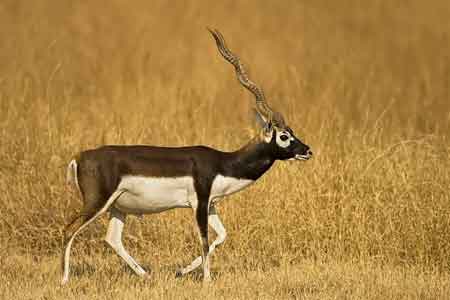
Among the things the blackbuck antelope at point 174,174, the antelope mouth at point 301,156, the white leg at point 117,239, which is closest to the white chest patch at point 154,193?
the blackbuck antelope at point 174,174

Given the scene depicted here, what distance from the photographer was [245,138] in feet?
40.2

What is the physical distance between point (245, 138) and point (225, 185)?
157 inches

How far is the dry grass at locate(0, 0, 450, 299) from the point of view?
904 centimetres

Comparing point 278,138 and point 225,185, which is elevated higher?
point 278,138

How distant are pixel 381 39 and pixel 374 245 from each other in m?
11.1

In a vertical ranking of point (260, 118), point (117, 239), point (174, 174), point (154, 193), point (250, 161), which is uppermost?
point (260, 118)

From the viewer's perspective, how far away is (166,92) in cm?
1551

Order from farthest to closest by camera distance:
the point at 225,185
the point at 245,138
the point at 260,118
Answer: the point at 245,138 → the point at 260,118 → the point at 225,185

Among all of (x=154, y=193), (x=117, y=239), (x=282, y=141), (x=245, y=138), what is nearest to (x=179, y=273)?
(x=117, y=239)

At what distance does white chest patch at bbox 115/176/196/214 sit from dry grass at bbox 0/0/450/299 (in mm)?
690

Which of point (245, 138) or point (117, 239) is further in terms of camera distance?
point (245, 138)

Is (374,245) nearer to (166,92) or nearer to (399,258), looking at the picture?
(399,258)

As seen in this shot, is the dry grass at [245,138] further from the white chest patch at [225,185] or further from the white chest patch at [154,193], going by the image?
the white chest patch at [225,185]

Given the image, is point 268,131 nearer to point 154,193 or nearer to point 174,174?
point 174,174
